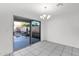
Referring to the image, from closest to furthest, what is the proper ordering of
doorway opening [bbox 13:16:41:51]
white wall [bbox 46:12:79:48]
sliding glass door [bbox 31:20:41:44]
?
doorway opening [bbox 13:16:41:51] → sliding glass door [bbox 31:20:41:44] → white wall [bbox 46:12:79:48]

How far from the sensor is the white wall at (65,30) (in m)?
2.40

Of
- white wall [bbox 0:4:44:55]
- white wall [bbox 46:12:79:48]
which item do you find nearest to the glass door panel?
white wall [bbox 46:12:79:48]

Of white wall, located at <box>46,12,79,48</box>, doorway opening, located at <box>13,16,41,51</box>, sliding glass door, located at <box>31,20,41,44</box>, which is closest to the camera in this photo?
doorway opening, located at <box>13,16,41,51</box>

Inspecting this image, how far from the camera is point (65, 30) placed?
250cm

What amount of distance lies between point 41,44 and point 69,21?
1.14 m

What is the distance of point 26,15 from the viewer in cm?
201

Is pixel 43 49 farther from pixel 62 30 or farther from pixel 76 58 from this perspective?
pixel 76 58

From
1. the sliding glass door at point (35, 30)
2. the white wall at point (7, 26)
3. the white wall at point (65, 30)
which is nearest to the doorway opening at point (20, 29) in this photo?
the sliding glass door at point (35, 30)

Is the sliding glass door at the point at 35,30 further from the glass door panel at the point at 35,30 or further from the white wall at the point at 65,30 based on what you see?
the white wall at the point at 65,30

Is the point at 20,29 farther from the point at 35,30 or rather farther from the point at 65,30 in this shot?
the point at 65,30

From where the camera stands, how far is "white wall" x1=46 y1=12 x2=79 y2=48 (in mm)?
2396

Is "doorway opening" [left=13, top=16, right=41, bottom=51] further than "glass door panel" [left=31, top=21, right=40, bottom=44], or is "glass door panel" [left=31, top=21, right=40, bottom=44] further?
"glass door panel" [left=31, top=21, right=40, bottom=44]

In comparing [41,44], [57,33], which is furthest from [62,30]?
[41,44]

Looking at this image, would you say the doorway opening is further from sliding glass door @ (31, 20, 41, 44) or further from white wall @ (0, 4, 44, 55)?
white wall @ (0, 4, 44, 55)
